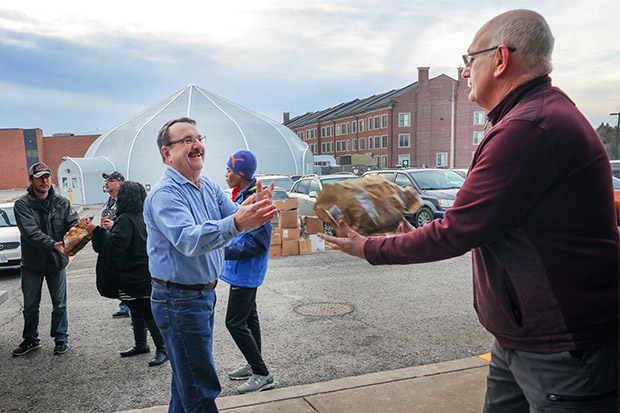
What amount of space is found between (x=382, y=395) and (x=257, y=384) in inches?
44.3

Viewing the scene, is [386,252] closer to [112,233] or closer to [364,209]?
[364,209]

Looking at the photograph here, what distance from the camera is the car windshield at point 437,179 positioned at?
545 inches

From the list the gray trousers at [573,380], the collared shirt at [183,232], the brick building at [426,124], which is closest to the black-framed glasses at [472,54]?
the gray trousers at [573,380]

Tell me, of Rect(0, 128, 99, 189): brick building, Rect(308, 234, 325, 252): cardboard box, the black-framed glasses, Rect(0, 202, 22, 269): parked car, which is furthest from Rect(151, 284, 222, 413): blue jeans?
Rect(0, 128, 99, 189): brick building

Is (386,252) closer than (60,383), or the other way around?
(386,252)

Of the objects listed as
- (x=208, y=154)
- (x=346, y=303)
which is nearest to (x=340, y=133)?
(x=208, y=154)

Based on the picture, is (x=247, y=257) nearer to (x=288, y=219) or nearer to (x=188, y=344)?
(x=188, y=344)

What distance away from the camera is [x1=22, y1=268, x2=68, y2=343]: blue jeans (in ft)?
17.6

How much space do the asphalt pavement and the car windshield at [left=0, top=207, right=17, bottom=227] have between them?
363 cm

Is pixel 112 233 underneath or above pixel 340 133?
underneath

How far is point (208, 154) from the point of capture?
116 ft

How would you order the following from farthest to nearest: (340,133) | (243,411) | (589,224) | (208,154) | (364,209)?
(340,133), (208,154), (243,411), (364,209), (589,224)

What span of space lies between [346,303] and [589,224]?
5.31 m

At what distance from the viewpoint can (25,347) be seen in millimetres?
5320
